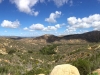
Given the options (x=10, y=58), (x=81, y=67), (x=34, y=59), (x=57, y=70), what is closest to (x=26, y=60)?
(x=34, y=59)

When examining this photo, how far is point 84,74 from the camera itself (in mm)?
24422

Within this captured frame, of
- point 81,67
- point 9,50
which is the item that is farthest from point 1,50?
point 81,67

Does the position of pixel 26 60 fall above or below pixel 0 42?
below

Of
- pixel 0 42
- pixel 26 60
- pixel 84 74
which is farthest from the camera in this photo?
pixel 0 42

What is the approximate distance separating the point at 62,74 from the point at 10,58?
112 metres

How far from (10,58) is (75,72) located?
112 meters

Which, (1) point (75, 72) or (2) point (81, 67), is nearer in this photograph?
(1) point (75, 72)

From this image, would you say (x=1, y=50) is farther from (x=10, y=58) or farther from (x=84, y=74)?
(x=84, y=74)

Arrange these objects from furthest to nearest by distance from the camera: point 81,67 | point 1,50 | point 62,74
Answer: point 1,50 → point 81,67 → point 62,74

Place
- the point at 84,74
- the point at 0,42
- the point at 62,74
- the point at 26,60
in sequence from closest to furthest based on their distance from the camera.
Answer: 1. the point at 62,74
2. the point at 84,74
3. the point at 26,60
4. the point at 0,42

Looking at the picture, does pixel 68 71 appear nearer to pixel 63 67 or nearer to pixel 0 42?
pixel 63 67

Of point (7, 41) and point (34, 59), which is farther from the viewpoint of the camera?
point (7, 41)

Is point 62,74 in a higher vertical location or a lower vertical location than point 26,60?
higher

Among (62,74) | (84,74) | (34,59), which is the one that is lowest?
(34,59)
